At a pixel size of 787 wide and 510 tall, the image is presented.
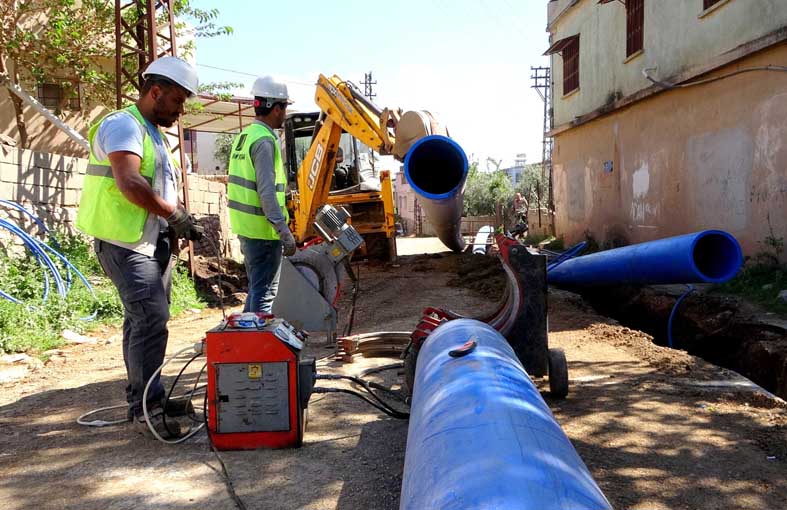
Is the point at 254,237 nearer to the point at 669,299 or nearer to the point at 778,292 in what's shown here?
the point at 669,299

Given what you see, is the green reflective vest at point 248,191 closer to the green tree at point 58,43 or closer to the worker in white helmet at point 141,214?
the worker in white helmet at point 141,214

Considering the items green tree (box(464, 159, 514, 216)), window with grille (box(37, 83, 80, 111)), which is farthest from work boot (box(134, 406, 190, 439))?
green tree (box(464, 159, 514, 216))

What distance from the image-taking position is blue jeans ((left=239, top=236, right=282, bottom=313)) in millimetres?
4484

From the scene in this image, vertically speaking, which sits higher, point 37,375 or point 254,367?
point 254,367

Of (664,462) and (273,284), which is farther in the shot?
(273,284)

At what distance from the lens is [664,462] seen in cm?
305

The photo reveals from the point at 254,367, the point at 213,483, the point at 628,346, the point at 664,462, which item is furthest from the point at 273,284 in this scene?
the point at 628,346

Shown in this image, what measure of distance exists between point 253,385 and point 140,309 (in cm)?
77

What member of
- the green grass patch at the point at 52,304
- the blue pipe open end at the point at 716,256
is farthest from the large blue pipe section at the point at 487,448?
the green grass patch at the point at 52,304

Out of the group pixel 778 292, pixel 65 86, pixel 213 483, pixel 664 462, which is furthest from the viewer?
pixel 65 86

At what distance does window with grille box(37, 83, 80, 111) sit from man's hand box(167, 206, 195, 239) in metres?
12.4

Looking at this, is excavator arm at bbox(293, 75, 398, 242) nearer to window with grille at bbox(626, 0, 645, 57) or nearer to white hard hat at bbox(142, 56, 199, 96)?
white hard hat at bbox(142, 56, 199, 96)

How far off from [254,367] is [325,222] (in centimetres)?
221

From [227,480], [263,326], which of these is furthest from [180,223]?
[227,480]
